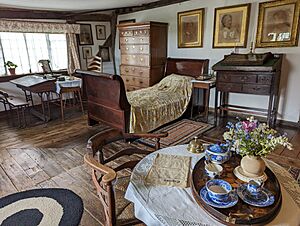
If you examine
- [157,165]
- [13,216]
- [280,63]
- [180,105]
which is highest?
[280,63]

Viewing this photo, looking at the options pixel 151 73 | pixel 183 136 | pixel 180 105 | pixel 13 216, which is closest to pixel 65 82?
pixel 151 73

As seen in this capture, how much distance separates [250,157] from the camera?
1172 millimetres

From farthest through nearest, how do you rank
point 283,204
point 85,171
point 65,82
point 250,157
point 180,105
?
1. point 65,82
2. point 180,105
3. point 85,171
4. point 250,157
5. point 283,204

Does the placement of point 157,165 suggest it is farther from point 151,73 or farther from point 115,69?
point 115,69

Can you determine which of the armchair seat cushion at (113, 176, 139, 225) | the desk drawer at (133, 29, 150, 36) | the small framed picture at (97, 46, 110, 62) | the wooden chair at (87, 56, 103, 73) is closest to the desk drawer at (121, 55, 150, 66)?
the desk drawer at (133, 29, 150, 36)

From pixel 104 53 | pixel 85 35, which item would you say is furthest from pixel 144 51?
pixel 85 35

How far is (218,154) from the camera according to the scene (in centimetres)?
138

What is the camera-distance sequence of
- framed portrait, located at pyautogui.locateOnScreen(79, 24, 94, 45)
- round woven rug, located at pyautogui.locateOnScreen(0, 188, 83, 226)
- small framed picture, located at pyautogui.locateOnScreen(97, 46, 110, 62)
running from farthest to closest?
small framed picture, located at pyautogui.locateOnScreen(97, 46, 110, 62) < framed portrait, located at pyautogui.locateOnScreen(79, 24, 94, 45) < round woven rug, located at pyautogui.locateOnScreen(0, 188, 83, 226)

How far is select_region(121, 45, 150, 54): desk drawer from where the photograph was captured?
4.99m

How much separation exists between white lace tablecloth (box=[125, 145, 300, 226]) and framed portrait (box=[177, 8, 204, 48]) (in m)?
3.90

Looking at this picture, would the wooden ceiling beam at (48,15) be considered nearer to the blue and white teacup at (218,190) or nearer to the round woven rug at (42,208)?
the round woven rug at (42,208)

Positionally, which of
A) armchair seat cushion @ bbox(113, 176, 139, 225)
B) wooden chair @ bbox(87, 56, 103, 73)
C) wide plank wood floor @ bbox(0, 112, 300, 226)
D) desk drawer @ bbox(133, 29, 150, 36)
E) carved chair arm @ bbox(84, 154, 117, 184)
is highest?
desk drawer @ bbox(133, 29, 150, 36)

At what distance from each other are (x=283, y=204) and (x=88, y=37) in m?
6.23

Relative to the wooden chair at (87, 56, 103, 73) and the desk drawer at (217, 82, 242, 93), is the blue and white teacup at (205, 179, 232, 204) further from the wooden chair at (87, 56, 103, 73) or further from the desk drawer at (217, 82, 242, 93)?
the wooden chair at (87, 56, 103, 73)
